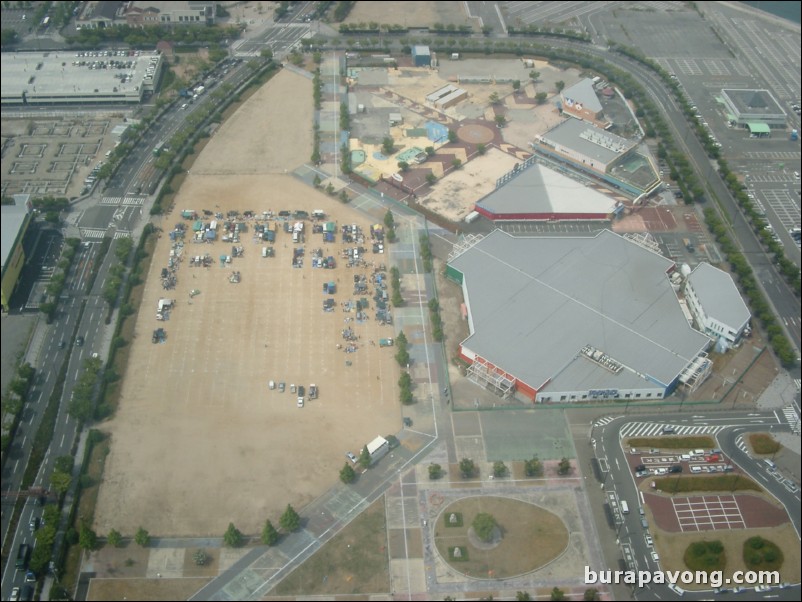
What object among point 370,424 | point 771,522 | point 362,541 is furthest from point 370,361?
point 771,522

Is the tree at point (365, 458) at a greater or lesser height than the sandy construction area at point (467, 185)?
lesser

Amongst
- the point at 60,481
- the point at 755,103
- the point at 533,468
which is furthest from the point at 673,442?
the point at 755,103

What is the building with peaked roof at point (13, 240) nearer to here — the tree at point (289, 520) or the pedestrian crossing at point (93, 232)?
the pedestrian crossing at point (93, 232)

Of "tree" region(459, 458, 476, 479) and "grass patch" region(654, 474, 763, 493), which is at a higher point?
"tree" region(459, 458, 476, 479)

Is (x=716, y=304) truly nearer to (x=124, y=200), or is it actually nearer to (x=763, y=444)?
(x=763, y=444)

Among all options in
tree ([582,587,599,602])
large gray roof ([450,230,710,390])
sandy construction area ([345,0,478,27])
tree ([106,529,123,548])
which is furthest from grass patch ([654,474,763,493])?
sandy construction area ([345,0,478,27])

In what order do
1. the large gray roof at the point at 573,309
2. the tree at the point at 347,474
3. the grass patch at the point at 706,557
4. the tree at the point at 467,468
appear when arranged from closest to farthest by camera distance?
the grass patch at the point at 706,557
the tree at the point at 347,474
the tree at the point at 467,468
the large gray roof at the point at 573,309

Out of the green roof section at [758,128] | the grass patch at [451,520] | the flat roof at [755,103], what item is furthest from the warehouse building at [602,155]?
the grass patch at [451,520]

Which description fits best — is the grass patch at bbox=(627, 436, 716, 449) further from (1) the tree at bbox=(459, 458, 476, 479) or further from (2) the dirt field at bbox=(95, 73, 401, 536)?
(2) the dirt field at bbox=(95, 73, 401, 536)
